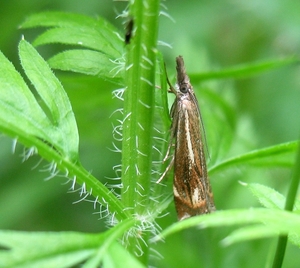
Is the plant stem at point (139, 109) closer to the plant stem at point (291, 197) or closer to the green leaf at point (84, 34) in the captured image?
the green leaf at point (84, 34)

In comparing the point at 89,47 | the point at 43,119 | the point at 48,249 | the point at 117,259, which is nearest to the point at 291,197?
the point at 117,259

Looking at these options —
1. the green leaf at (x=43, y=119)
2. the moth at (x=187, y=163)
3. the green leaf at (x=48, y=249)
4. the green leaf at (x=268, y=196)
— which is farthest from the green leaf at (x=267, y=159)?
the green leaf at (x=48, y=249)

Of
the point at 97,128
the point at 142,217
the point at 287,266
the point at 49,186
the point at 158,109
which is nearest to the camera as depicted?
the point at 142,217

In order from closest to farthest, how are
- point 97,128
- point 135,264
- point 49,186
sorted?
1. point 135,264
2. point 97,128
3. point 49,186

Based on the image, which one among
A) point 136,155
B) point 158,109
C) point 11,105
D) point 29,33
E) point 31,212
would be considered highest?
point 29,33

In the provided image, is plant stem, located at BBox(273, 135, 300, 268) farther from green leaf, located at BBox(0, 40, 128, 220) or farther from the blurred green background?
the blurred green background

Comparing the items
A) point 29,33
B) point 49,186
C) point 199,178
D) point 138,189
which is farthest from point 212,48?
point 138,189

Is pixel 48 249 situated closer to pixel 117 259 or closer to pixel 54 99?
pixel 117 259

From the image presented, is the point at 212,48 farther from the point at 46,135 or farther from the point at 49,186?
the point at 46,135
